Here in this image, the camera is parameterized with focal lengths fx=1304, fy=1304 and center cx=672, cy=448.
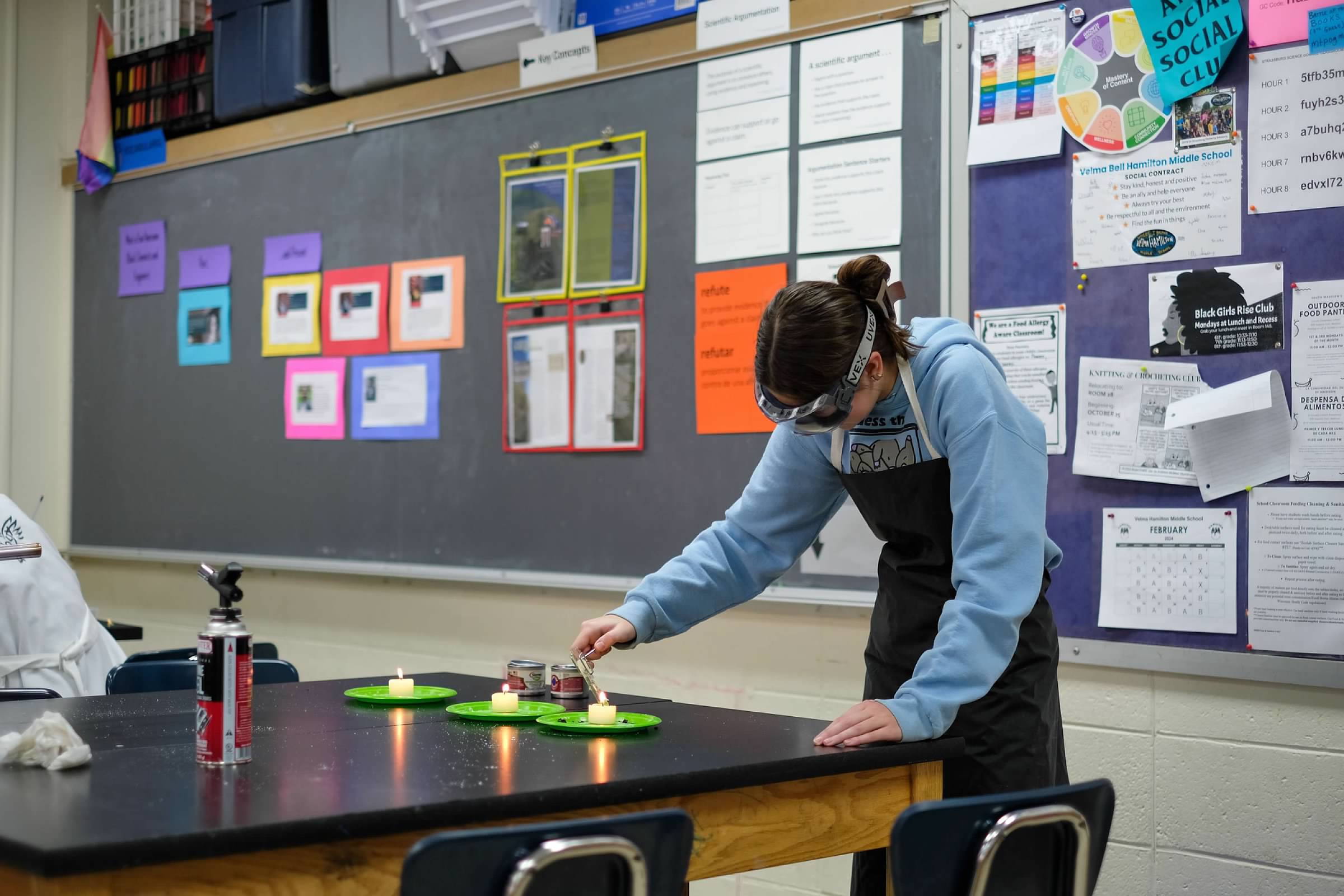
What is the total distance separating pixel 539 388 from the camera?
3.52 m

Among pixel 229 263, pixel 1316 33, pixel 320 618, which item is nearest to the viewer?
pixel 1316 33

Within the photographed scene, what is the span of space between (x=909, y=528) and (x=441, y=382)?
2.03 metres

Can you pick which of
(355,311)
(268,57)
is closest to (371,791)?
(355,311)

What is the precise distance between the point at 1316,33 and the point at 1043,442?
1125 mm

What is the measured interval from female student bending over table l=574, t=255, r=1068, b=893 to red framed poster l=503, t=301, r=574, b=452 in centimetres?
135

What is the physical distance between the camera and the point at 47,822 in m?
1.16

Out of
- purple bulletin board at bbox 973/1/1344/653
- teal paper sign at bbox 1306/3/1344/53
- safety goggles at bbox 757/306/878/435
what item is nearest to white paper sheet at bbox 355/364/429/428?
purple bulletin board at bbox 973/1/1344/653

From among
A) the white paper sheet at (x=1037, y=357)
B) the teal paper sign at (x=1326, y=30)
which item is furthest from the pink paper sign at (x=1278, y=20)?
the white paper sheet at (x=1037, y=357)

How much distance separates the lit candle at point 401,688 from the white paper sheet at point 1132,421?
1389mm

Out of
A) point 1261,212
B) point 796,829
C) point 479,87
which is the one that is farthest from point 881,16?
point 796,829

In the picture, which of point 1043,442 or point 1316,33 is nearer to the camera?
point 1043,442

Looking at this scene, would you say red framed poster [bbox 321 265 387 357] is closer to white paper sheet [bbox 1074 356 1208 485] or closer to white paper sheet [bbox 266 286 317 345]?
white paper sheet [bbox 266 286 317 345]

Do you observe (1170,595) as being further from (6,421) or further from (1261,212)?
(6,421)

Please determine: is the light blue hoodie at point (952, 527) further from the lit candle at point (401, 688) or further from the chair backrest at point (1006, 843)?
the lit candle at point (401, 688)
